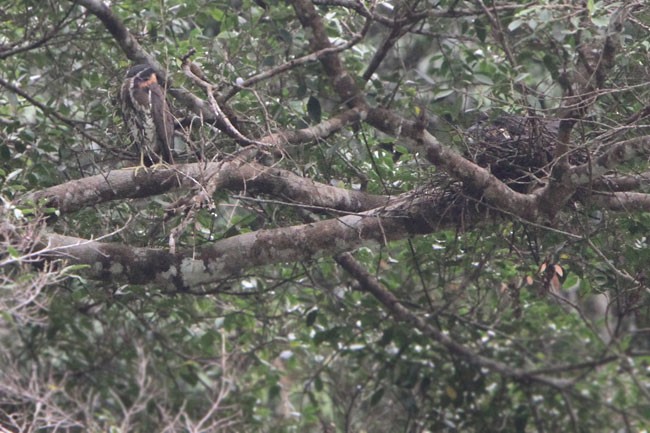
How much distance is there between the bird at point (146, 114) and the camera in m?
4.43

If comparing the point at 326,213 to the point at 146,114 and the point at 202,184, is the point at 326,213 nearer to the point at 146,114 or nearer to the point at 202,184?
the point at 202,184

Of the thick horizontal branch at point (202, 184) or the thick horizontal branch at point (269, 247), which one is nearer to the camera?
the thick horizontal branch at point (202, 184)

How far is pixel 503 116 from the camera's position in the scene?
441cm

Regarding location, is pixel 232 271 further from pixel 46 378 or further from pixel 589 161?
pixel 46 378

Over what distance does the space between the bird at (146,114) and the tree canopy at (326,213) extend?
78mm

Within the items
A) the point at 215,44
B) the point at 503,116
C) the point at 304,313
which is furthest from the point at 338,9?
the point at 304,313

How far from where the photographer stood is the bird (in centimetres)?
443

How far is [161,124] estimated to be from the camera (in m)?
4.45

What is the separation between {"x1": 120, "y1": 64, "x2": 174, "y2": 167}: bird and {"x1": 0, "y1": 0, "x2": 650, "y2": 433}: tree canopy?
0.26 ft

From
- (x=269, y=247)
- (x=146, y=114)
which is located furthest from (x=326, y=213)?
(x=146, y=114)

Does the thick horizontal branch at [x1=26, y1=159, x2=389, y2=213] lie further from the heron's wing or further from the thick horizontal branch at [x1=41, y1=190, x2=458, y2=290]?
the heron's wing

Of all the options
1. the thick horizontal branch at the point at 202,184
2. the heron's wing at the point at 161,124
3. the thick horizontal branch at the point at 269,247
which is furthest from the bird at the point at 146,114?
the thick horizontal branch at the point at 269,247

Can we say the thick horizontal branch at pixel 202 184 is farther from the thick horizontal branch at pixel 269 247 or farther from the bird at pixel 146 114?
the bird at pixel 146 114

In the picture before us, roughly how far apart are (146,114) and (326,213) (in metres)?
0.98
